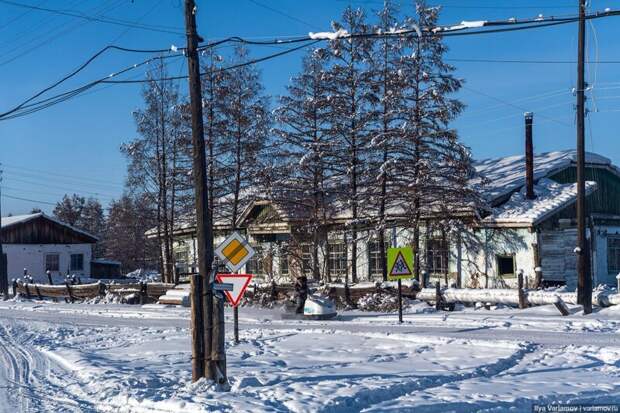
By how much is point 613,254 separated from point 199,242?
27579 mm

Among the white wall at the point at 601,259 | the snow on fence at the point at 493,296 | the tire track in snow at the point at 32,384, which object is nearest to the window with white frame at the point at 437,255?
the white wall at the point at 601,259

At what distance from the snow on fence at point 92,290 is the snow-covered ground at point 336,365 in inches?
412

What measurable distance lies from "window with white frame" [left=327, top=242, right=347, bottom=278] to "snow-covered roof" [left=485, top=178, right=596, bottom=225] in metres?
8.40

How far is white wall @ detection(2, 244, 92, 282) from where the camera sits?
52.5 meters

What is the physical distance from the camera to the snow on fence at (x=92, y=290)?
3341 centimetres

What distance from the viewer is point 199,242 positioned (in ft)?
38.0

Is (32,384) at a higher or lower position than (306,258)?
lower

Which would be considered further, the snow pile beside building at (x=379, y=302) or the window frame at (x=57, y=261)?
the window frame at (x=57, y=261)

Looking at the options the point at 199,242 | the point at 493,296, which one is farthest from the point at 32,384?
the point at 493,296

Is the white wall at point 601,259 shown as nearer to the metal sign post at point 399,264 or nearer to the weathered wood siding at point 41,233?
the metal sign post at point 399,264

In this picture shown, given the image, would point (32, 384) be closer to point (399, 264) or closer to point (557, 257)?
point (399, 264)

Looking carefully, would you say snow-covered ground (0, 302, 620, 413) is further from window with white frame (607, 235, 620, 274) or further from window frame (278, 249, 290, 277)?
window frame (278, 249, 290, 277)

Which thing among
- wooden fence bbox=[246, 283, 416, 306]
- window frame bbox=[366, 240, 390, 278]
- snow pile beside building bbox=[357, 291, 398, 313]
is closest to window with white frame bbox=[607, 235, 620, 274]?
window frame bbox=[366, 240, 390, 278]

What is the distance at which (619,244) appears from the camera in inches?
1367
